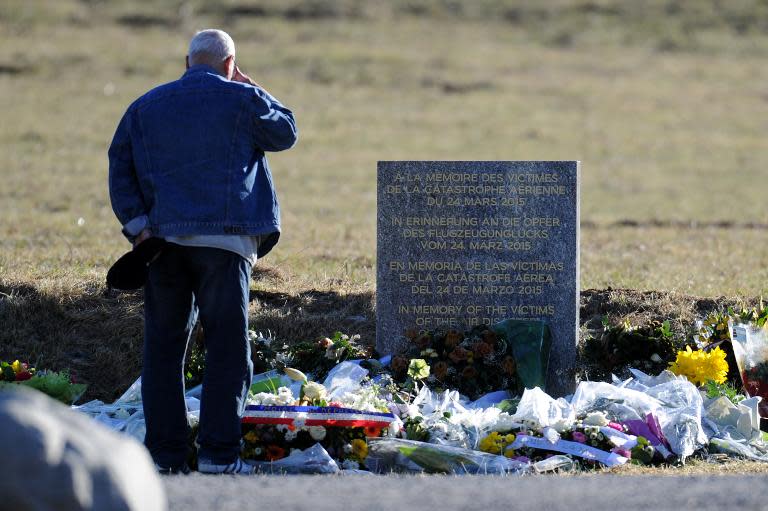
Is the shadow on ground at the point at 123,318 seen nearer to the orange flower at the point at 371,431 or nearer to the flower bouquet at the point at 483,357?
the flower bouquet at the point at 483,357

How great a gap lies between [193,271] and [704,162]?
18180 millimetres

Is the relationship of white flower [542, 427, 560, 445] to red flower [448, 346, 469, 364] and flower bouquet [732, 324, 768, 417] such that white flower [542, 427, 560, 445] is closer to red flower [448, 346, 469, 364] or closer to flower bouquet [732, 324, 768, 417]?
red flower [448, 346, 469, 364]

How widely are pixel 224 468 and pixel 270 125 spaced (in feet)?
5.36

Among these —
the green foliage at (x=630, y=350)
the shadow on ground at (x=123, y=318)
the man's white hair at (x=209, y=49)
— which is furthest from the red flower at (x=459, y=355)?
the man's white hair at (x=209, y=49)

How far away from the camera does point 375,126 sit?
81.2 feet

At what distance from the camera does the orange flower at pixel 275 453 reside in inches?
268

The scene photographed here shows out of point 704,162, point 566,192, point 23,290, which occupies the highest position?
point 704,162

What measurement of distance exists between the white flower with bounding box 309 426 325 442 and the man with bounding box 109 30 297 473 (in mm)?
502

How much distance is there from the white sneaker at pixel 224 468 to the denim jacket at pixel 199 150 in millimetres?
1100

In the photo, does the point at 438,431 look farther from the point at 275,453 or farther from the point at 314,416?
the point at 275,453

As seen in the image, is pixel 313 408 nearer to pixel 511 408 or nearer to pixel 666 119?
pixel 511 408

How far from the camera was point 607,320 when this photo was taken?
878cm

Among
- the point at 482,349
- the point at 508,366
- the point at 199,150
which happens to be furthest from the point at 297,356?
the point at 199,150

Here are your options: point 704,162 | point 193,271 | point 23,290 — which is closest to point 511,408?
point 193,271
